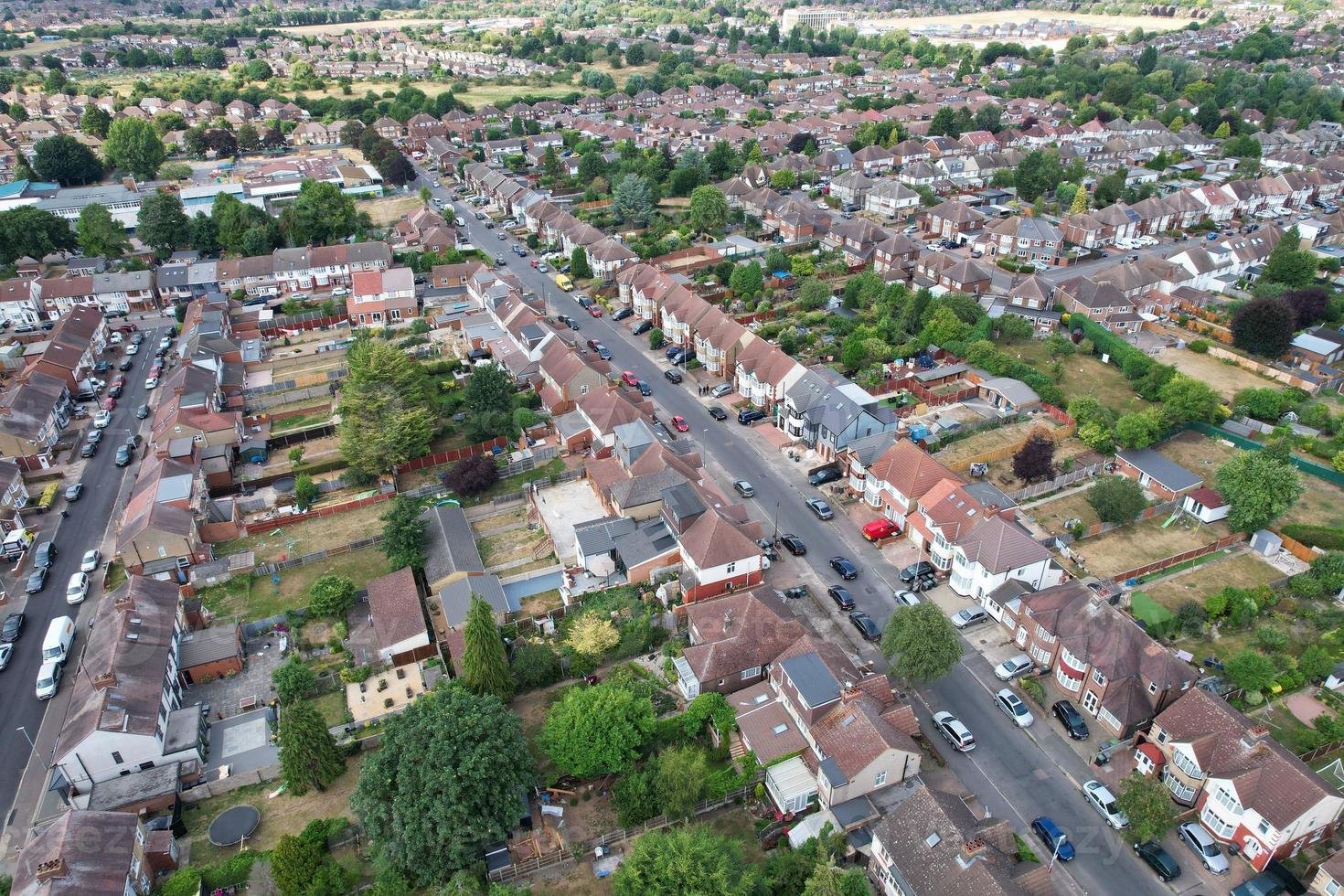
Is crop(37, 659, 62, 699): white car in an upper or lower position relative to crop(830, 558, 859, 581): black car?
lower

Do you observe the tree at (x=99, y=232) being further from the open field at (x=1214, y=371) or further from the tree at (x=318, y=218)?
the open field at (x=1214, y=371)

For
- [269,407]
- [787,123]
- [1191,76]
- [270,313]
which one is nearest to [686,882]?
[269,407]

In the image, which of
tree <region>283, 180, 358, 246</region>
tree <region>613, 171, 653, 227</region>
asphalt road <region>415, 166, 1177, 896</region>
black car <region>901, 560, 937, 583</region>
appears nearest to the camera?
asphalt road <region>415, 166, 1177, 896</region>

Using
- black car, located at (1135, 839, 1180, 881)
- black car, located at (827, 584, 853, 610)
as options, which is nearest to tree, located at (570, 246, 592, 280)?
black car, located at (827, 584, 853, 610)

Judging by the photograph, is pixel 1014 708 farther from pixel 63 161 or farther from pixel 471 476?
pixel 63 161

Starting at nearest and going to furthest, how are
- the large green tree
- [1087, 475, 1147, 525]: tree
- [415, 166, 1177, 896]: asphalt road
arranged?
[415, 166, 1177, 896]: asphalt road < the large green tree < [1087, 475, 1147, 525]: tree

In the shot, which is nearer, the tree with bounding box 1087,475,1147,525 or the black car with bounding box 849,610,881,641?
the black car with bounding box 849,610,881,641

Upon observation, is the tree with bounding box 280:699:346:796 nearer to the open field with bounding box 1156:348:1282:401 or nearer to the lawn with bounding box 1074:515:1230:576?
the lawn with bounding box 1074:515:1230:576

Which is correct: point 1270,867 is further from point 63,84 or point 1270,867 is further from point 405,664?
point 63,84
